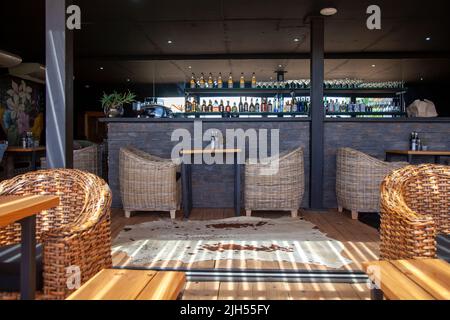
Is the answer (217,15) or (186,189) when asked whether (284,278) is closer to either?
(186,189)

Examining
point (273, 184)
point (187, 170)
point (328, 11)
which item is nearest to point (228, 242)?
point (273, 184)

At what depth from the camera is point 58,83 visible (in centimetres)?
300

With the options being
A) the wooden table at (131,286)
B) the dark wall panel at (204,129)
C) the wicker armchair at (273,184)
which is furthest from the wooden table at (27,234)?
the dark wall panel at (204,129)

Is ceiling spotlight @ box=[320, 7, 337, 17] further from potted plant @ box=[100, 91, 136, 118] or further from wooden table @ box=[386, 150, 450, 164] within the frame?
potted plant @ box=[100, 91, 136, 118]

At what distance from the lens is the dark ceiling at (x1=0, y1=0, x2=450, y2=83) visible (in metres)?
5.73

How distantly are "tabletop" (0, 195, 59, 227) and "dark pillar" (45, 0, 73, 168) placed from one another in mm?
1510

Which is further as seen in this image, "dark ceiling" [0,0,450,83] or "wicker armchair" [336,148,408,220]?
"dark ceiling" [0,0,450,83]

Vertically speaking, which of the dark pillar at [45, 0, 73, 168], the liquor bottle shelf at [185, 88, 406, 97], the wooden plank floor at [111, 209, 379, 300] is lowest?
the wooden plank floor at [111, 209, 379, 300]

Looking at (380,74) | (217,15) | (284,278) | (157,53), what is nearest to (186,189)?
(284,278)

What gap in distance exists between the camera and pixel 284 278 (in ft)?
8.28

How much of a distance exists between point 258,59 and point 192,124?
→ 3.87 metres

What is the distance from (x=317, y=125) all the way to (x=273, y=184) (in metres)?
1.23

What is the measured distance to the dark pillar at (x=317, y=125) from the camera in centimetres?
532

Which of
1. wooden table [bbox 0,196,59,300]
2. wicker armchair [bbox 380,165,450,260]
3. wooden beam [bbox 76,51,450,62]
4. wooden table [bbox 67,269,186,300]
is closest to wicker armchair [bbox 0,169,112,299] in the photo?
wooden table [bbox 0,196,59,300]
